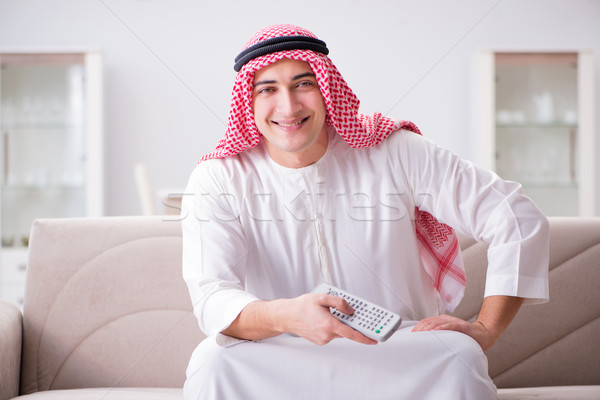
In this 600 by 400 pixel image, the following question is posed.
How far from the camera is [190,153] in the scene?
4707 mm

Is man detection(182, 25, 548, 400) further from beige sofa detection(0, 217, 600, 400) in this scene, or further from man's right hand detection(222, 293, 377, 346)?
beige sofa detection(0, 217, 600, 400)

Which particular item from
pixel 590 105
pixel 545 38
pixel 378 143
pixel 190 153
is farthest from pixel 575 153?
pixel 378 143

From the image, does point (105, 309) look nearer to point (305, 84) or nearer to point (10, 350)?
point (10, 350)

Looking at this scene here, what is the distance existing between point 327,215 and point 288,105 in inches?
12.2

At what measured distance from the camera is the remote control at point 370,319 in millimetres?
1193

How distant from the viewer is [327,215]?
1642 millimetres

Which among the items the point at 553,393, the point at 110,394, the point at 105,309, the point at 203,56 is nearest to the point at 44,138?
the point at 203,56

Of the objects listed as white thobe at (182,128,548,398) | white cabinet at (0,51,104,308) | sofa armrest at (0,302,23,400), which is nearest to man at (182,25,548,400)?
white thobe at (182,128,548,398)

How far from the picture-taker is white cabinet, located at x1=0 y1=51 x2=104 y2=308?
14.2 ft

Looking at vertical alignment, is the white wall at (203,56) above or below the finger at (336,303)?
above

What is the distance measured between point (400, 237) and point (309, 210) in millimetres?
251

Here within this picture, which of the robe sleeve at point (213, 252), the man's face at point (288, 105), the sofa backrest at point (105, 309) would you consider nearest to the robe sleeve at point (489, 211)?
the man's face at point (288, 105)

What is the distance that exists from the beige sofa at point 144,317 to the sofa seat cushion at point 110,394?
8 centimetres

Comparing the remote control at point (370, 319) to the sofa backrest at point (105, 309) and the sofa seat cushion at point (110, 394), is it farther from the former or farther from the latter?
the sofa backrest at point (105, 309)
